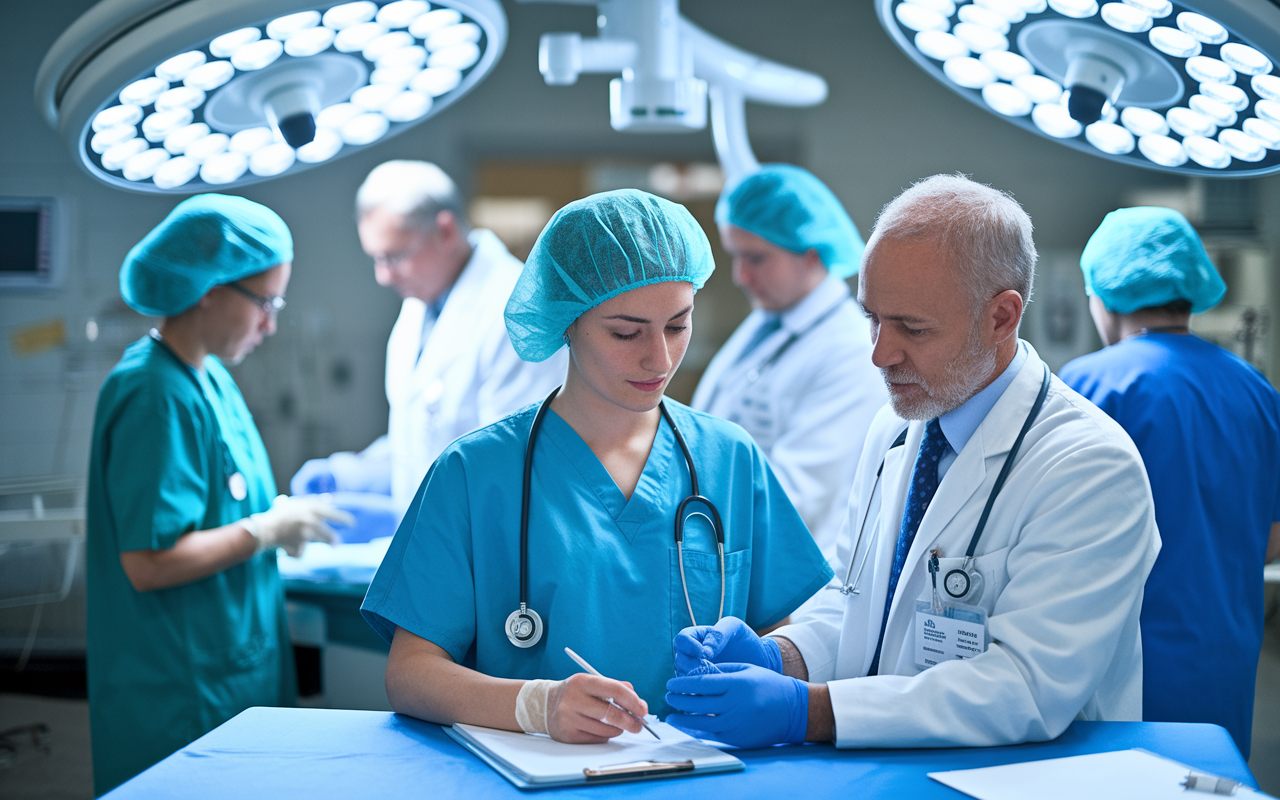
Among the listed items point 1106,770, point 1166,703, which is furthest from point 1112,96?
point 1166,703

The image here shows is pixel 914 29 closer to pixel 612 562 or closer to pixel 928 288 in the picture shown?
pixel 928 288

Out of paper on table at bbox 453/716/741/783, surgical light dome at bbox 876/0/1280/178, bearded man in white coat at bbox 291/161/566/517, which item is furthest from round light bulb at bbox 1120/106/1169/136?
bearded man in white coat at bbox 291/161/566/517

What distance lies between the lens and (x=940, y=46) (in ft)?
4.23

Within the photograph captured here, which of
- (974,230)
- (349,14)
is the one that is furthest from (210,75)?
(974,230)

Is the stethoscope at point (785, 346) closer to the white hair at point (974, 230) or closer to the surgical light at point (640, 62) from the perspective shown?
the surgical light at point (640, 62)

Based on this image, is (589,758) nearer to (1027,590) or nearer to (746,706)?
(746,706)

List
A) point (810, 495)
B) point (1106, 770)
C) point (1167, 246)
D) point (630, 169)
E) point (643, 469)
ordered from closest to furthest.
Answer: point (1106, 770), point (643, 469), point (1167, 246), point (810, 495), point (630, 169)

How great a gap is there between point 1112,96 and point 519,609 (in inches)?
38.2

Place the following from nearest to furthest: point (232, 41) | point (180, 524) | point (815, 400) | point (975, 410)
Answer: point (232, 41) → point (975, 410) → point (180, 524) → point (815, 400)

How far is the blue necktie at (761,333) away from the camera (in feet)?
8.59

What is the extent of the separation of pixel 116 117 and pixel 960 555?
1.15 metres

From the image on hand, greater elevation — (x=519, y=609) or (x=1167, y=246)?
(x=1167, y=246)

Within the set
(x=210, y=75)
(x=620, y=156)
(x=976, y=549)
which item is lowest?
(x=976, y=549)

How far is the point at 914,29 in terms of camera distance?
1.26 meters
